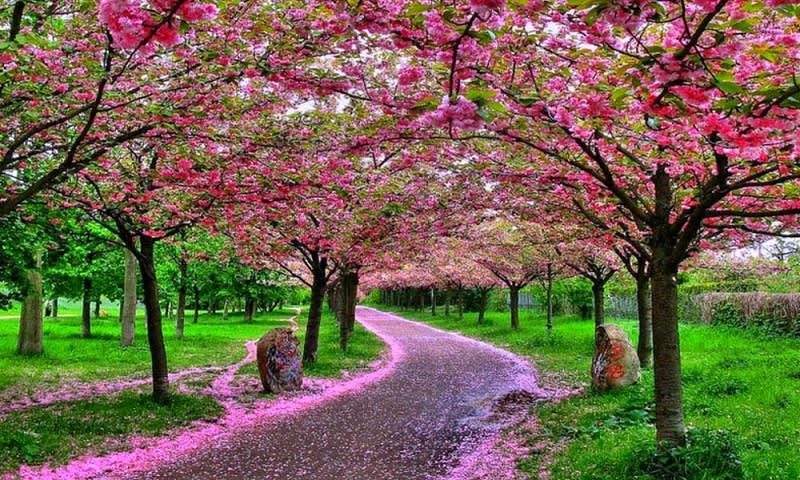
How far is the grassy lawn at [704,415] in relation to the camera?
20.6ft

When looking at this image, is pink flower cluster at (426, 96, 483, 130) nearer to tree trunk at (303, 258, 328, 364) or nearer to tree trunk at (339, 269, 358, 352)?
tree trunk at (303, 258, 328, 364)

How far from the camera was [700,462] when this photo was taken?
590cm

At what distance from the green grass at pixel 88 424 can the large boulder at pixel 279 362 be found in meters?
1.41

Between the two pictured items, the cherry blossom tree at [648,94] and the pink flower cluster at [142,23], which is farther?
the cherry blossom tree at [648,94]

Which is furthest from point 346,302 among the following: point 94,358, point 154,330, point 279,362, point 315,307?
point 154,330

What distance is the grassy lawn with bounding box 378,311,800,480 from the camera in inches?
247

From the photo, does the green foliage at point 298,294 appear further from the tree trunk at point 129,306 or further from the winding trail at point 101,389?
the winding trail at point 101,389

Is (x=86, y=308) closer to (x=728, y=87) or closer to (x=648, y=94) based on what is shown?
(x=648, y=94)

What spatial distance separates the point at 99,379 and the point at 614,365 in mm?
11776

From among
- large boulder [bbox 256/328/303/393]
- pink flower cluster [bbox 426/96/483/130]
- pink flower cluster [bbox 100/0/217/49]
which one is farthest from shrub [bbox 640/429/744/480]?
large boulder [bbox 256/328/303/393]

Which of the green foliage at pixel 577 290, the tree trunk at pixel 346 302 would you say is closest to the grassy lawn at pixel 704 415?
the tree trunk at pixel 346 302

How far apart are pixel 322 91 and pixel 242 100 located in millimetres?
1650

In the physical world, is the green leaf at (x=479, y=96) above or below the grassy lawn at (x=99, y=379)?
above

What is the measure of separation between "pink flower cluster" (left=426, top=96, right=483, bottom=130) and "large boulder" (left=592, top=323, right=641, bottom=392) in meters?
9.72
